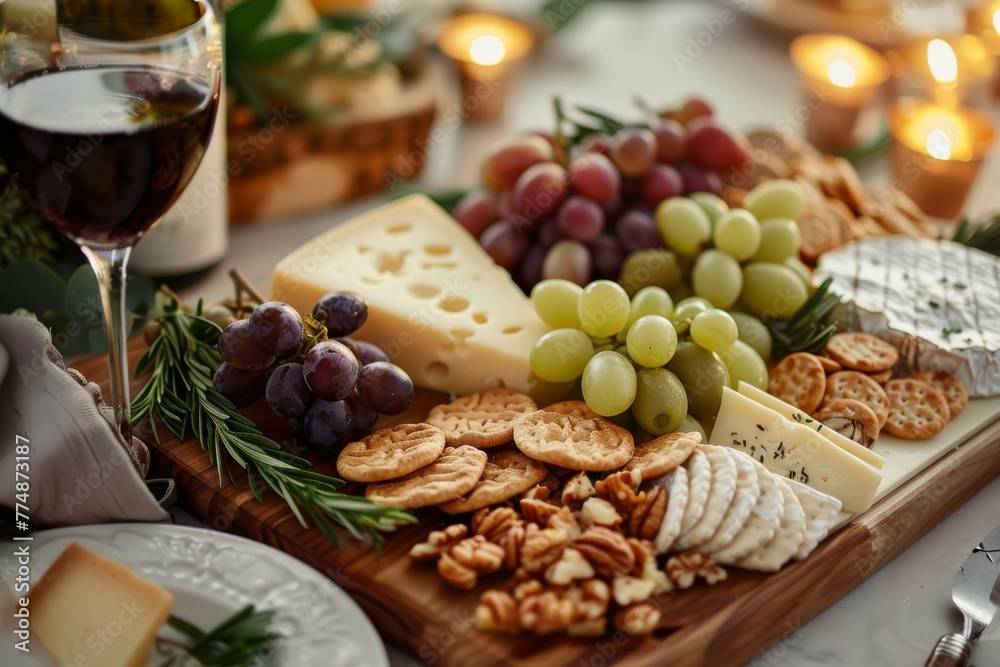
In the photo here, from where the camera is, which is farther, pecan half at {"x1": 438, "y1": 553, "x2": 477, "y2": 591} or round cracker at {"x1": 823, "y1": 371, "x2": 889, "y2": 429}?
round cracker at {"x1": 823, "y1": 371, "x2": 889, "y2": 429}

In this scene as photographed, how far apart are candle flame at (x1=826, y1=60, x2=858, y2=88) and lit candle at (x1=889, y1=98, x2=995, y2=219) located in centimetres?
10

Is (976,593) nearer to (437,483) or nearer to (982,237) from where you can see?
(437,483)

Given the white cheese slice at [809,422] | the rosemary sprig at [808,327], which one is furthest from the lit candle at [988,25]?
the white cheese slice at [809,422]

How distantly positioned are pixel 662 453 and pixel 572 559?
172mm

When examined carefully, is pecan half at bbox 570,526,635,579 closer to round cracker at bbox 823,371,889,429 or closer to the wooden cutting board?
the wooden cutting board

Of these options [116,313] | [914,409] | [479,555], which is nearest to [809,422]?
[914,409]

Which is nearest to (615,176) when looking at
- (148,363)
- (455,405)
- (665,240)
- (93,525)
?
(665,240)

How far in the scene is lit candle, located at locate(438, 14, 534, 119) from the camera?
1.85 m

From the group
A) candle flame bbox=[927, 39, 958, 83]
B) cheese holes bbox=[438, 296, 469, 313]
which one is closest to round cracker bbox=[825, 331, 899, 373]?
cheese holes bbox=[438, 296, 469, 313]

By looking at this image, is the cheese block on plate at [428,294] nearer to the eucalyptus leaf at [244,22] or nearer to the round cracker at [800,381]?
the round cracker at [800,381]

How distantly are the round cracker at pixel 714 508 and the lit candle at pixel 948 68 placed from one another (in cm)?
117

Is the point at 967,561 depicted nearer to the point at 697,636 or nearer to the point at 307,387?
the point at 697,636

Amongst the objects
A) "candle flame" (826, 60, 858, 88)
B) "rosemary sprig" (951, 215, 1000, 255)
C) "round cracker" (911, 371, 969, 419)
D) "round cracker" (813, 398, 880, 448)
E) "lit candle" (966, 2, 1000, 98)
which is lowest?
"round cracker" (813, 398, 880, 448)

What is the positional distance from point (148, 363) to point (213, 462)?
0.65ft
